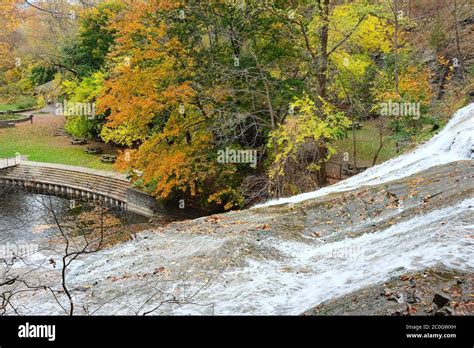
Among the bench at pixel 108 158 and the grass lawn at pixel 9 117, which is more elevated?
the grass lawn at pixel 9 117

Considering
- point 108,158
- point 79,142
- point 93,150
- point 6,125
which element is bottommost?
point 108,158

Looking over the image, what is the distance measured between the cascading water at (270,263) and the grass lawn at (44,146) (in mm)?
20278

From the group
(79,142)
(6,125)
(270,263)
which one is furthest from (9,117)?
(270,263)

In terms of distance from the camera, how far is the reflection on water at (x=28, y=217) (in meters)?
19.8

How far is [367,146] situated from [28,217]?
18.9 m

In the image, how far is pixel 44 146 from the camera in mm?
35281

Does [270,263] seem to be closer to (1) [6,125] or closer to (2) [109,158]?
(2) [109,158]

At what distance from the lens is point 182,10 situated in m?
19.6

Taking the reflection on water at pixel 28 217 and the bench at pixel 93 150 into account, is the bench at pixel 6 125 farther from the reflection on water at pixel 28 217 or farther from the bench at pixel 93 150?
the reflection on water at pixel 28 217

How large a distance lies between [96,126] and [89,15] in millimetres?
8061
